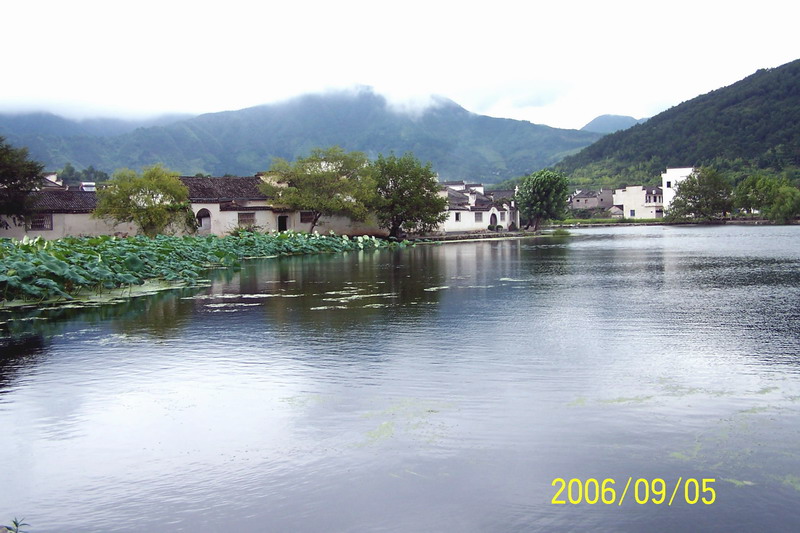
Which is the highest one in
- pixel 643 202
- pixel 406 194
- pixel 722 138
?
pixel 722 138

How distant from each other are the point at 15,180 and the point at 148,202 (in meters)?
6.96

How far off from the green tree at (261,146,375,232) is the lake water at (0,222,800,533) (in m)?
33.9

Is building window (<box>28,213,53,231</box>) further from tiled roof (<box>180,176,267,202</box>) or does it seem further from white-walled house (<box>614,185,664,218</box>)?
white-walled house (<box>614,185,664,218</box>)

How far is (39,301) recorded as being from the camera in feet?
57.8

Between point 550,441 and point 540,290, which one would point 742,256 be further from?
point 550,441

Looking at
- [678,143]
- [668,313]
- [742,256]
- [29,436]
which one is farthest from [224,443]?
[678,143]

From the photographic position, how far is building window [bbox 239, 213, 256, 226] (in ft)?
163

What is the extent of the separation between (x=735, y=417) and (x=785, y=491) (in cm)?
184

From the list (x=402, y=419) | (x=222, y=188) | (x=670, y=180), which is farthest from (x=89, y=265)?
(x=670, y=180)

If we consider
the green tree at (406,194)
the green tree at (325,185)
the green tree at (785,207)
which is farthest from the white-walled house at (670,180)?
the green tree at (325,185)

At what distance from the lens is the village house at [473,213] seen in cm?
6862

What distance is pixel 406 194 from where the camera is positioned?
2152 inches

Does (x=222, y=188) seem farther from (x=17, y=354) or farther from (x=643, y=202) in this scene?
(x=643, y=202)

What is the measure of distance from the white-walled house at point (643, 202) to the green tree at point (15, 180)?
3517 inches
